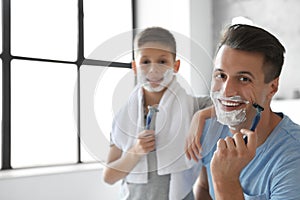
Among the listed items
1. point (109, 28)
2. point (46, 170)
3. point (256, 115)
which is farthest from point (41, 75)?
point (256, 115)

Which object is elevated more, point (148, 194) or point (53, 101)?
point (53, 101)

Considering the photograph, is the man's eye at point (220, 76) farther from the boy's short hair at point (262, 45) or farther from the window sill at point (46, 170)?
the window sill at point (46, 170)

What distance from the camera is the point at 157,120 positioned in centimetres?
89

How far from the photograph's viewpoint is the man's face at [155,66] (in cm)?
84

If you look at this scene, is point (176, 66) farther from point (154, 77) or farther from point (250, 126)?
point (250, 126)

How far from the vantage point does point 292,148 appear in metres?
0.86

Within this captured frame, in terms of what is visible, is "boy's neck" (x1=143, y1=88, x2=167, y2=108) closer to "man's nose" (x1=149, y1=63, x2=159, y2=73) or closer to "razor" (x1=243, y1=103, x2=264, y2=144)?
"man's nose" (x1=149, y1=63, x2=159, y2=73)

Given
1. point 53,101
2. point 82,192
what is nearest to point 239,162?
point 82,192

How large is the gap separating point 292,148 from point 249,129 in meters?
0.10

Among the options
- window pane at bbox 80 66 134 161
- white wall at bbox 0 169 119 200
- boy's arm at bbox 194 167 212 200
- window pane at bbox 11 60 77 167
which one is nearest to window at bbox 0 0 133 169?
window pane at bbox 11 60 77 167

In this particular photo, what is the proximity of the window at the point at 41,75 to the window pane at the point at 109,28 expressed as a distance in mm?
12

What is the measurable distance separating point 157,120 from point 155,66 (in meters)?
0.13

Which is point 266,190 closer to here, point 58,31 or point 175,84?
point 175,84

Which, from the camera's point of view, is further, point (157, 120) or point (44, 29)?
point (44, 29)
